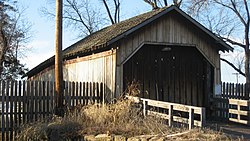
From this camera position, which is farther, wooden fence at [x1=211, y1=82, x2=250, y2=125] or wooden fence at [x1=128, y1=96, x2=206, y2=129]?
wooden fence at [x1=211, y1=82, x2=250, y2=125]

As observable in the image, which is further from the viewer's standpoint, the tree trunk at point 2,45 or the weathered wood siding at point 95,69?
the tree trunk at point 2,45

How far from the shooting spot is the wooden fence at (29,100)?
16484mm

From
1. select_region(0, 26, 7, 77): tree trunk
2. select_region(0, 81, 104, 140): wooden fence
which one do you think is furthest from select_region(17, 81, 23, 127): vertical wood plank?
select_region(0, 26, 7, 77): tree trunk

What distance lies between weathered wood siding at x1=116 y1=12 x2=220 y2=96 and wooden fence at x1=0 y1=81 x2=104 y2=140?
1.80 m

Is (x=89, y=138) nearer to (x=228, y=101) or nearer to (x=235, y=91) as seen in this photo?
(x=228, y=101)

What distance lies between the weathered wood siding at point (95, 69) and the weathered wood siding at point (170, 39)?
47 cm

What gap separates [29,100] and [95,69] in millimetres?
3806

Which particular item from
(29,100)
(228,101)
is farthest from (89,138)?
(228,101)

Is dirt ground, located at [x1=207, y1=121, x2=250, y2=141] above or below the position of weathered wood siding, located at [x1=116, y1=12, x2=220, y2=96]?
below

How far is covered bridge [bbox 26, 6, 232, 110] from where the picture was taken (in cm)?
1762

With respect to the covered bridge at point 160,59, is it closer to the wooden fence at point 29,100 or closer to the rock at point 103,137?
the wooden fence at point 29,100

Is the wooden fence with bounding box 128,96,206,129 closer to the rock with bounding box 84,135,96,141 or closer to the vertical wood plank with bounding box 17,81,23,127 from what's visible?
the rock with bounding box 84,135,96,141

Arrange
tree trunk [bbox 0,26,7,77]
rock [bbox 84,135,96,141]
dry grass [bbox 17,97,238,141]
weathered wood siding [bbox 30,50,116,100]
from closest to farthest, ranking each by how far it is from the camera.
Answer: dry grass [bbox 17,97,238,141] < rock [bbox 84,135,96,141] < weathered wood siding [bbox 30,50,116,100] < tree trunk [bbox 0,26,7,77]

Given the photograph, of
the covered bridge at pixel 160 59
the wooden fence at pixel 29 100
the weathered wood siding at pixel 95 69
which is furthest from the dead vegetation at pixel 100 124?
the covered bridge at pixel 160 59
